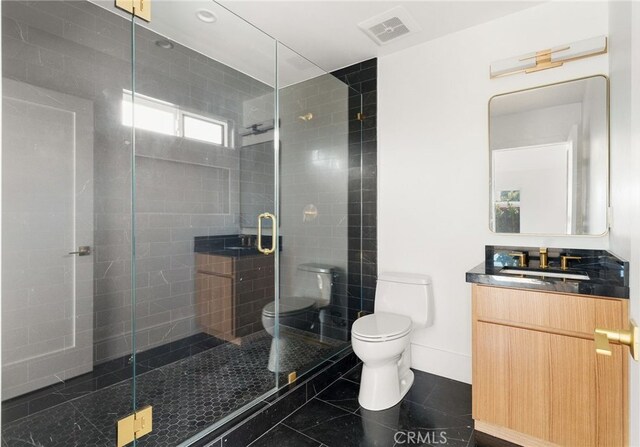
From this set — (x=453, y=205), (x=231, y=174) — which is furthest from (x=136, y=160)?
(x=453, y=205)

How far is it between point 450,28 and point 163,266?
2.60m

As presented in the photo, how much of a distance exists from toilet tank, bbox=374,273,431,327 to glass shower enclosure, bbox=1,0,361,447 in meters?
0.47

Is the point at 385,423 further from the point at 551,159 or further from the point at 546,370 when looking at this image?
the point at 551,159

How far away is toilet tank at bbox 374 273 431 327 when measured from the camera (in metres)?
2.32

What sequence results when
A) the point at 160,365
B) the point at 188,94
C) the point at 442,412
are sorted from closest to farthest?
the point at 442,412 → the point at 160,365 → the point at 188,94

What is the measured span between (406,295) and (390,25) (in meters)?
1.93

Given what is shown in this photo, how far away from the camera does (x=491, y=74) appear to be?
218 cm

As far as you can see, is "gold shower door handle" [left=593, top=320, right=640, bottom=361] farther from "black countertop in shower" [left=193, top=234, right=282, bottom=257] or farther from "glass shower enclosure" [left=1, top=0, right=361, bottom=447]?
"black countertop in shower" [left=193, top=234, right=282, bottom=257]

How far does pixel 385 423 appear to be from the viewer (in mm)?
1867

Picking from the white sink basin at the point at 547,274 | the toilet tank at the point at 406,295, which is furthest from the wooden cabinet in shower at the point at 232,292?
the white sink basin at the point at 547,274

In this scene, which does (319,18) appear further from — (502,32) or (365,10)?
(502,32)

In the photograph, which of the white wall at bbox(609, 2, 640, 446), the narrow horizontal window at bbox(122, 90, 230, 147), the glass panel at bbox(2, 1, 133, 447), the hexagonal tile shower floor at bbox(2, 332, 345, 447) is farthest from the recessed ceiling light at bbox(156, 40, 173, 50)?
the white wall at bbox(609, 2, 640, 446)

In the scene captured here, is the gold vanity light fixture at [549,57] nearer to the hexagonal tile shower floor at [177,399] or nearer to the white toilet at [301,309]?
the white toilet at [301,309]

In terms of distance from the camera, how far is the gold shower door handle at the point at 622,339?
59 cm
